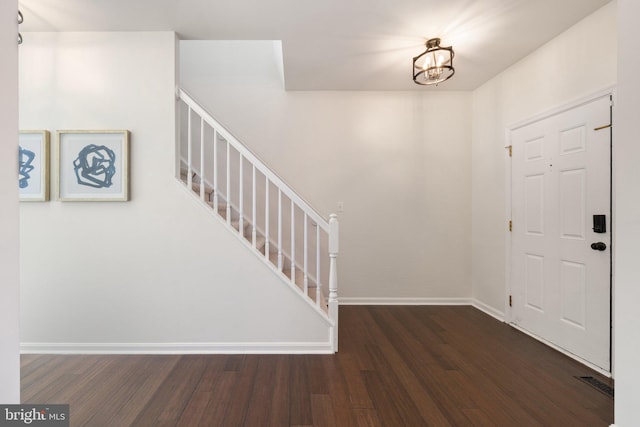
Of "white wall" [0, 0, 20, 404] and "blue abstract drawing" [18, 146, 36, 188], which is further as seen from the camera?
"blue abstract drawing" [18, 146, 36, 188]

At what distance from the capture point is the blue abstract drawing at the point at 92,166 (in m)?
2.37

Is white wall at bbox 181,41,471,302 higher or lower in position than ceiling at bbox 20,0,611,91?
lower

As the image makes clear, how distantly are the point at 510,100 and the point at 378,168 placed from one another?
1563 mm

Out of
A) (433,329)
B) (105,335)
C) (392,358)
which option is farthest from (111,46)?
(433,329)

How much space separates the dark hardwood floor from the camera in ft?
5.36

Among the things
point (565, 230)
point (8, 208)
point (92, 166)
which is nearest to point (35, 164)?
point (92, 166)

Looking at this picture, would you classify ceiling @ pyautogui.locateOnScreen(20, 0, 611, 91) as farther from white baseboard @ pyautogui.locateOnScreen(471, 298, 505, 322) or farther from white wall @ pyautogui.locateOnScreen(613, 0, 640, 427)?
white baseboard @ pyautogui.locateOnScreen(471, 298, 505, 322)

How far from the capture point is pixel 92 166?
2.37m

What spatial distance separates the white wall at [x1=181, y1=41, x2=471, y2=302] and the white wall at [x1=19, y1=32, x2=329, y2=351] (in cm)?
120

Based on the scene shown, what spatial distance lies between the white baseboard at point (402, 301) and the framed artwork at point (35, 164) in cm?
318

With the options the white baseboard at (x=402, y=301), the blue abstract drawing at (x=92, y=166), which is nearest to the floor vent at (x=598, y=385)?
the white baseboard at (x=402, y=301)

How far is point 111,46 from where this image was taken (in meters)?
2.41

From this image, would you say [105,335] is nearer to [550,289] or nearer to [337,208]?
[337,208]

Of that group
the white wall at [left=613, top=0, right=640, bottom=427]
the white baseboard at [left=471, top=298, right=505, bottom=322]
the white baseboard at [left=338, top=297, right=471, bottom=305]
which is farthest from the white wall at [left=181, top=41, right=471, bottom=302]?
the white wall at [left=613, top=0, right=640, bottom=427]
